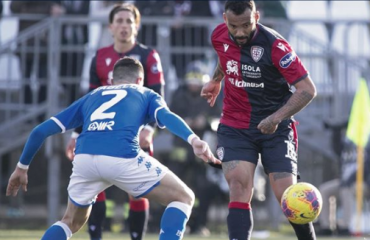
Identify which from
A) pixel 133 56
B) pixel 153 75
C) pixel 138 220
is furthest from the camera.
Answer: pixel 133 56

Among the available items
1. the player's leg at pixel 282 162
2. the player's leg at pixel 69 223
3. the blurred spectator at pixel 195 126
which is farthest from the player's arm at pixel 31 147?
the blurred spectator at pixel 195 126

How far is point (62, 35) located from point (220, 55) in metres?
7.23

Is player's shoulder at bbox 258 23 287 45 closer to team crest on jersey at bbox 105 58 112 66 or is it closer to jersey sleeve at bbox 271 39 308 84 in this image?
jersey sleeve at bbox 271 39 308 84

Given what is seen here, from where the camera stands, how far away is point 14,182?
7480mm

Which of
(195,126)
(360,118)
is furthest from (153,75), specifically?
(360,118)

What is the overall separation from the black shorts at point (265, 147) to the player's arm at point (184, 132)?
60 cm

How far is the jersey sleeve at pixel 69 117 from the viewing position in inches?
296

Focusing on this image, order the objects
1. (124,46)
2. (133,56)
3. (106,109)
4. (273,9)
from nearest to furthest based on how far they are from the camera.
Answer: (106,109) < (133,56) < (124,46) < (273,9)

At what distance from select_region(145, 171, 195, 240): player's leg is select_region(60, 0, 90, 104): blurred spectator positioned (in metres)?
7.45

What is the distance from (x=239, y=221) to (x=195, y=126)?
6.95 m

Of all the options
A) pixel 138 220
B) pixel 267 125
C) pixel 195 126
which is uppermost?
pixel 267 125

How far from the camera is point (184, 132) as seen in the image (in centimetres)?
699

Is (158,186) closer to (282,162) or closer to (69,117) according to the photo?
(69,117)

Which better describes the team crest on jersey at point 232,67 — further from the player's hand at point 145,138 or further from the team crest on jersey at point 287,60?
the player's hand at point 145,138
